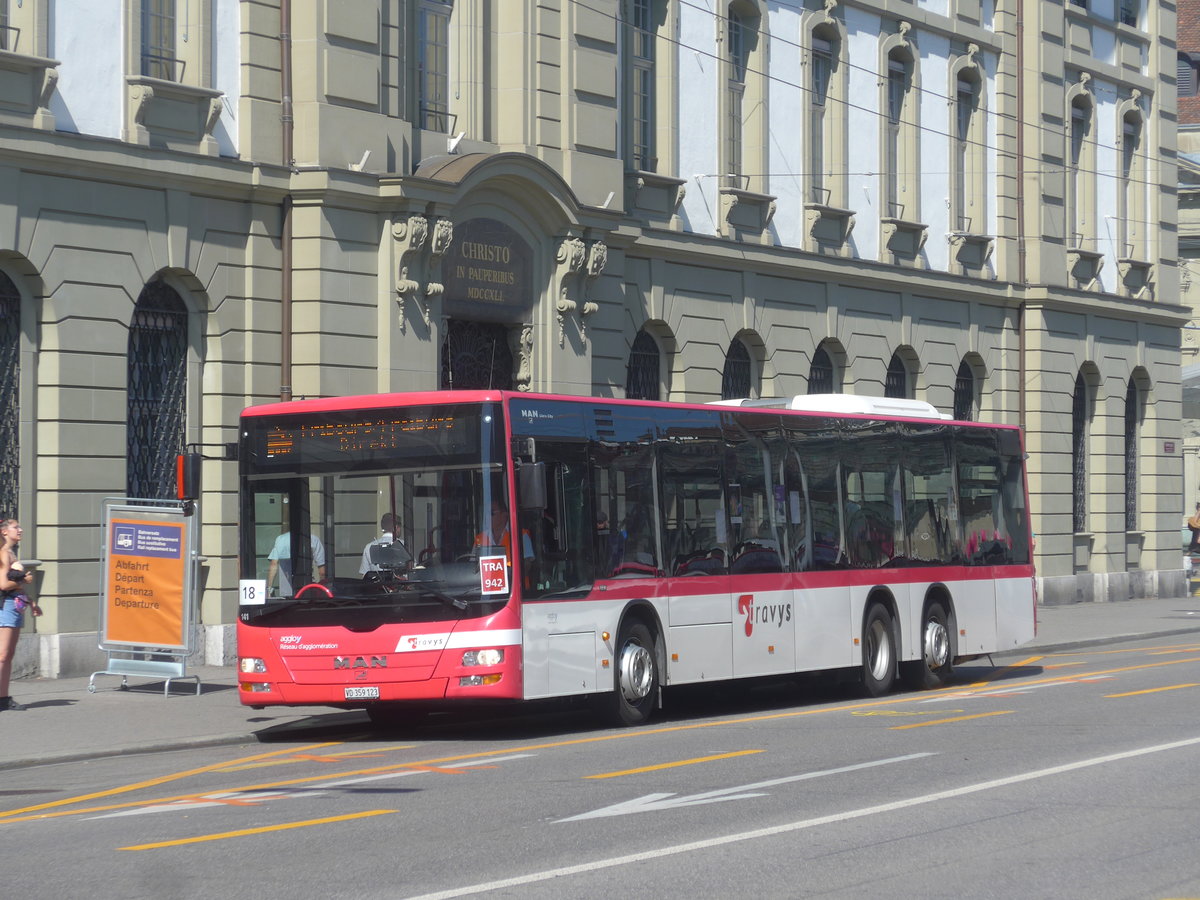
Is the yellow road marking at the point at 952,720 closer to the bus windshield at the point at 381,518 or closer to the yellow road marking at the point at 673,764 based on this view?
the yellow road marking at the point at 673,764

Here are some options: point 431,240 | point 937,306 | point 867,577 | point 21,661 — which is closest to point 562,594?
point 867,577

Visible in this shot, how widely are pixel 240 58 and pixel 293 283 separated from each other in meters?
2.59

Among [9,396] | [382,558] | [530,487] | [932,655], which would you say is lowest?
[932,655]

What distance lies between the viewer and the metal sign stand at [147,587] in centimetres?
1784

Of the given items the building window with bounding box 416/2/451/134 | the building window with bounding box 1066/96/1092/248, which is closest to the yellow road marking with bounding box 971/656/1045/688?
the building window with bounding box 416/2/451/134

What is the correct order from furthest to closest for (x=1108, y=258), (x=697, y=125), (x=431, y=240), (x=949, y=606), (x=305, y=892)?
(x=1108, y=258)
(x=697, y=125)
(x=431, y=240)
(x=949, y=606)
(x=305, y=892)

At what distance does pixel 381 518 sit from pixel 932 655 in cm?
815

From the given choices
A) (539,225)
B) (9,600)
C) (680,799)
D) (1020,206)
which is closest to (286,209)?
(539,225)

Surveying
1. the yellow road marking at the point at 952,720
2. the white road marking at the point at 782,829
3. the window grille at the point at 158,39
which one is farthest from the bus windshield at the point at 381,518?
the window grille at the point at 158,39

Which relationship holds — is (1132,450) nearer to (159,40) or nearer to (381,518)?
(159,40)

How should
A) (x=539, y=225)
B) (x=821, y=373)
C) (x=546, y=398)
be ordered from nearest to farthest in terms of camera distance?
(x=546, y=398) → (x=539, y=225) → (x=821, y=373)

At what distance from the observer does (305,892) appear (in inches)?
315

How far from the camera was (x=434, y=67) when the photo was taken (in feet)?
79.7

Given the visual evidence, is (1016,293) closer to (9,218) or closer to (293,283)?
(293,283)
